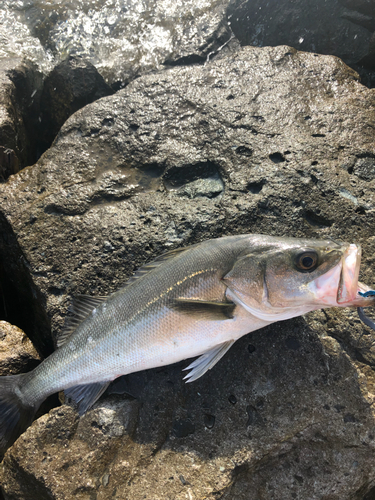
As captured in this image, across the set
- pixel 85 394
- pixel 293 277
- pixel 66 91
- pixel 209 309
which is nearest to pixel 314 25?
pixel 66 91

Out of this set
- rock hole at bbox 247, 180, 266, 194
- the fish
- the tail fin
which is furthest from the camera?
rock hole at bbox 247, 180, 266, 194

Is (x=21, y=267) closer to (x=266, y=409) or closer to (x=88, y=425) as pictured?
(x=88, y=425)

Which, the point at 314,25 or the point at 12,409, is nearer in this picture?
the point at 12,409

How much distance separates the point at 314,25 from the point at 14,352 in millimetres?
→ 6153

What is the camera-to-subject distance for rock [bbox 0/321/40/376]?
129 inches

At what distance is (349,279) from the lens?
2324 millimetres

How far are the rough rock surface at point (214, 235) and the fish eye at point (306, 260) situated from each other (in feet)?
2.44

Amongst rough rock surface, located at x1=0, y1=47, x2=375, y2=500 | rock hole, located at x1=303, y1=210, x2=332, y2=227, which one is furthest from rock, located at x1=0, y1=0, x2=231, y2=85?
rock hole, located at x1=303, y1=210, x2=332, y2=227

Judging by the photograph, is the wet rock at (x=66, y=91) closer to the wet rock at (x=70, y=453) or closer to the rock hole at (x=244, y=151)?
the rock hole at (x=244, y=151)

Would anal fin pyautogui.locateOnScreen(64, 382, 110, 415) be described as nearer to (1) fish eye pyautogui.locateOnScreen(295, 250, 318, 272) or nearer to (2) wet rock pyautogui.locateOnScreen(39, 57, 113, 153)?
(1) fish eye pyautogui.locateOnScreen(295, 250, 318, 272)

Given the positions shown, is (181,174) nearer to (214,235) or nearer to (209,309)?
(214,235)

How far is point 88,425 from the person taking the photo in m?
2.79

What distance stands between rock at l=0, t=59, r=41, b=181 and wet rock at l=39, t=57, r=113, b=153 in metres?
0.21

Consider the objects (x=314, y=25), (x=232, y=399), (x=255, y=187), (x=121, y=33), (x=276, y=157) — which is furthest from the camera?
(x=121, y=33)
